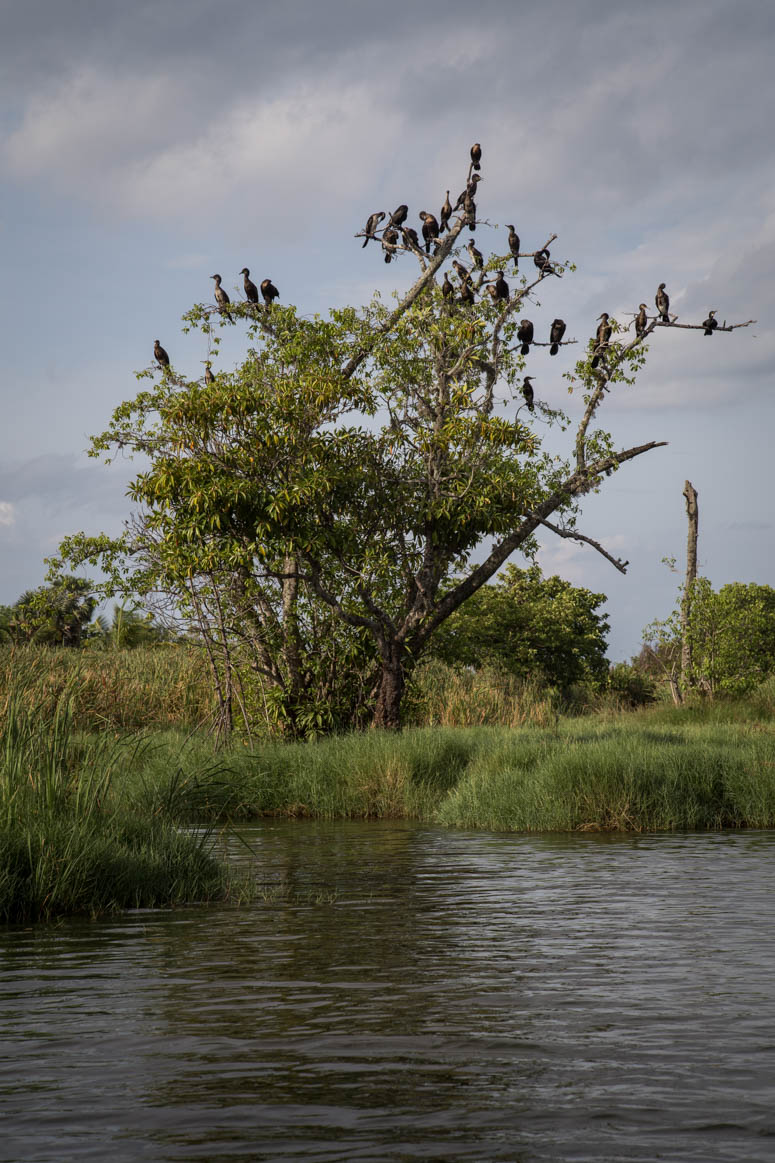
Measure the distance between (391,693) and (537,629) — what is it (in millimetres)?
13127

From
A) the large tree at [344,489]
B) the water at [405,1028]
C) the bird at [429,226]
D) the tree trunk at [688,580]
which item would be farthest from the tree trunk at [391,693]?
the tree trunk at [688,580]

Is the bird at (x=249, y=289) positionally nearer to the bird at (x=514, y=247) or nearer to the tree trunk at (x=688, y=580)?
the bird at (x=514, y=247)

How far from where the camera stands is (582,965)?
5910 millimetres

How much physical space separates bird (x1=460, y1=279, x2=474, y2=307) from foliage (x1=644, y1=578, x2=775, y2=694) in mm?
12043

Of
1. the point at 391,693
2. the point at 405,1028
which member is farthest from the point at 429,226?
the point at 405,1028

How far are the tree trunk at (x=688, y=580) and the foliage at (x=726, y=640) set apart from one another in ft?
0.41

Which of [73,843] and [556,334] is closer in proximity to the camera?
[73,843]

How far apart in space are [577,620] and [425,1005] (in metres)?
28.5

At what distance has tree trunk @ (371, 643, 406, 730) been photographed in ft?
63.2

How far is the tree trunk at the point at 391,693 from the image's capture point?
63.2 feet

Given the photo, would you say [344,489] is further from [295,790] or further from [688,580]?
[688,580]

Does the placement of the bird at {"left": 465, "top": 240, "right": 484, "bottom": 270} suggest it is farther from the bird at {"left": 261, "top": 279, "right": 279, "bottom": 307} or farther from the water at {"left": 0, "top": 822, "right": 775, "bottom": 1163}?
the water at {"left": 0, "top": 822, "right": 775, "bottom": 1163}

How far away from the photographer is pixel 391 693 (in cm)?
1942

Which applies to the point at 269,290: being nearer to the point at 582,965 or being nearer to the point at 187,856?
the point at 187,856
